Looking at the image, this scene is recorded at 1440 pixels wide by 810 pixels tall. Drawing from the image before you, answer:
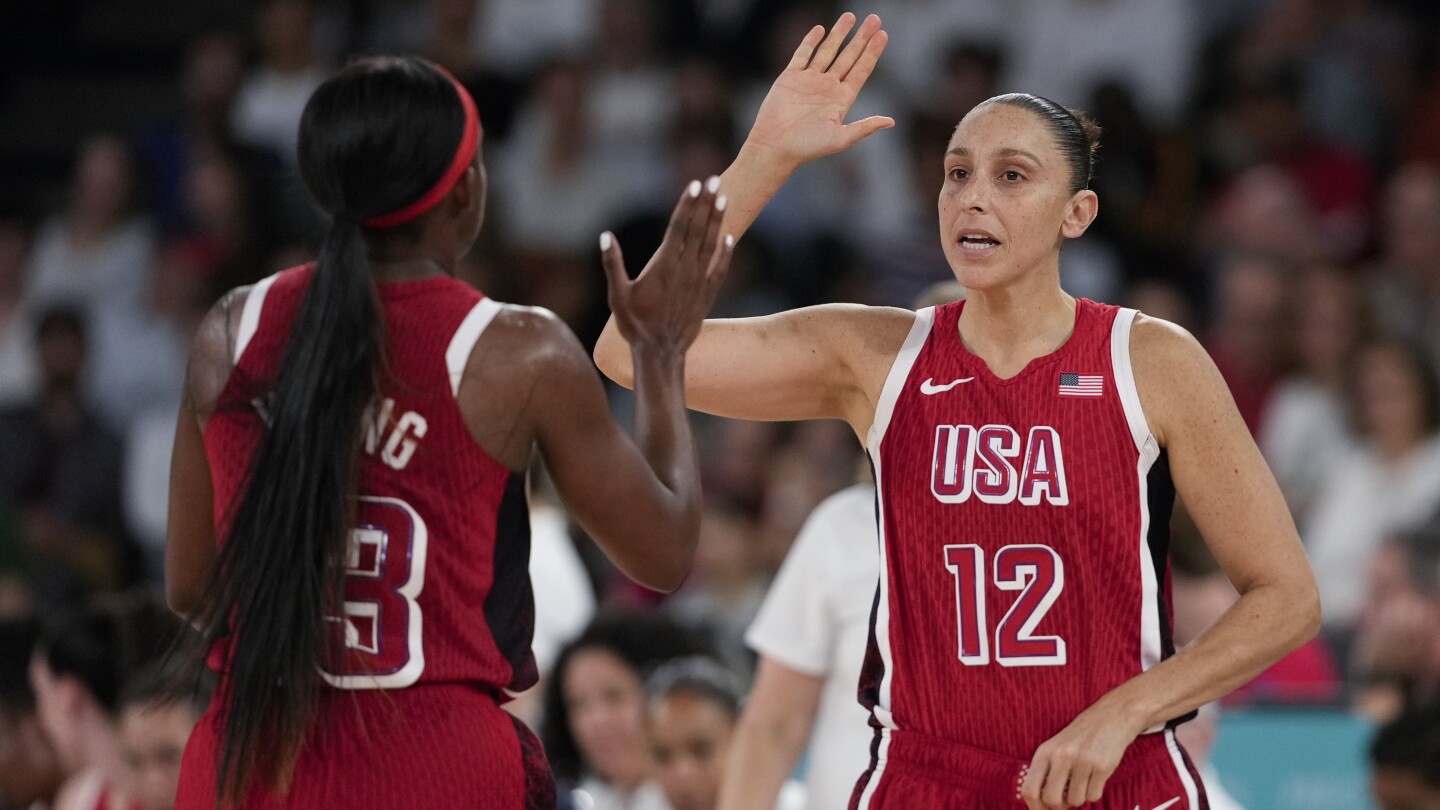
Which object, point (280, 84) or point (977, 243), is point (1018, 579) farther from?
point (280, 84)

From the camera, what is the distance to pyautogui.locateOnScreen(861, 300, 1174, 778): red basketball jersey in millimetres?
3471

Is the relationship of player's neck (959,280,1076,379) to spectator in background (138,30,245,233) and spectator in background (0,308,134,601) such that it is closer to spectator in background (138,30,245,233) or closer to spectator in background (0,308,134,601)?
spectator in background (0,308,134,601)

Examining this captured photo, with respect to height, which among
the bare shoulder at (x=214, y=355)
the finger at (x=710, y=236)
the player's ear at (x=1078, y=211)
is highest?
the player's ear at (x=1078, y=211)

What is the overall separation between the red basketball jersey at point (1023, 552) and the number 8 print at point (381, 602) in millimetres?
948

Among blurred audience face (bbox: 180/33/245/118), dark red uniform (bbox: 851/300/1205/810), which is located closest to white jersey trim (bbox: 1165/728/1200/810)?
dark red uniform (bbox: 851/300/1205/810)

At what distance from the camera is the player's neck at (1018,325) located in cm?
364

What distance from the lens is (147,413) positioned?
10.2 meters

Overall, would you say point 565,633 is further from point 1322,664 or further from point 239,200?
point 239,200

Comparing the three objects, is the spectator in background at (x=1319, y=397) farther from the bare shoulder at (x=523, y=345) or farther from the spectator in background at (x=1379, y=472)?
the bare shoulder at (x=523, y=345)

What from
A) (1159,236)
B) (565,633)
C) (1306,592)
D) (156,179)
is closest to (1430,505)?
(1159,236)

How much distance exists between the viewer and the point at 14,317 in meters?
10.8

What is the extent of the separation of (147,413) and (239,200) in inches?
46.0

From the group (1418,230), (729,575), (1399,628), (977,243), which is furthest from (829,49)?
(1418,230)

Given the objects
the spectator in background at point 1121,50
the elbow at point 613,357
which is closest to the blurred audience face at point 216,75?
the spectator in background at point 1121,50
